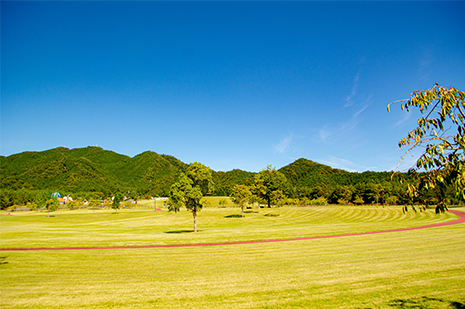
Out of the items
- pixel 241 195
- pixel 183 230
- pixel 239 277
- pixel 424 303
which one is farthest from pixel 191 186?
pixel 241 195

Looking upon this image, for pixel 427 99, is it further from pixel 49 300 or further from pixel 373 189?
pixel 373 189

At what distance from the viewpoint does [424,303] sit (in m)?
9.78

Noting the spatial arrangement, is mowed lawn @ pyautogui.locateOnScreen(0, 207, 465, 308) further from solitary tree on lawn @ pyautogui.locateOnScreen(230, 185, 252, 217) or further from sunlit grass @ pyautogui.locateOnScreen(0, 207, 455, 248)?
solitary tree on lawn @ pyautogui.locateOnScreen(230, 185, 252, 217)

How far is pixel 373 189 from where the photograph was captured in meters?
112

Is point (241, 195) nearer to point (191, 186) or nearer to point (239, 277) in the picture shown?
point (191, 186)

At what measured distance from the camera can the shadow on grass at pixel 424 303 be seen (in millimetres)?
9446

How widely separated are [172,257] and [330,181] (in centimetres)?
16744

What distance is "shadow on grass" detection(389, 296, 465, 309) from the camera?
31.0ft

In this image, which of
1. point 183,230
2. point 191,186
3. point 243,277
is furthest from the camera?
point 183,230

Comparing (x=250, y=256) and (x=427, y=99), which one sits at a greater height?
(x=427, y=99)

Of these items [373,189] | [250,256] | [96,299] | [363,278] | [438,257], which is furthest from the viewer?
[373,189]

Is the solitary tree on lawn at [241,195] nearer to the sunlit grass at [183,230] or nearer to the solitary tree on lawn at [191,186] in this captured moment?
the sunlit grass at [183,230]

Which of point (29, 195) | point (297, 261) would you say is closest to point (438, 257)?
point (297, 261)

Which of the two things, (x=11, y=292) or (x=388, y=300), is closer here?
(x=388, y=300)
